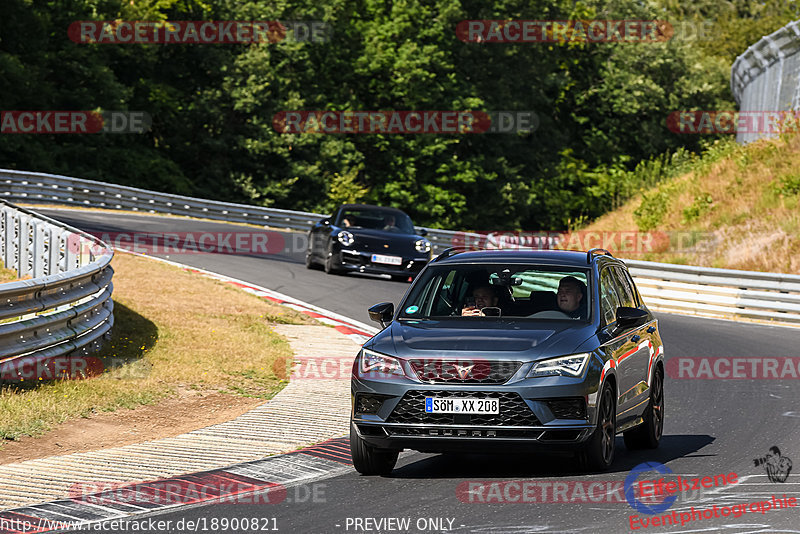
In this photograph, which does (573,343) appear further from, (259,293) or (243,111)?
(243,111)

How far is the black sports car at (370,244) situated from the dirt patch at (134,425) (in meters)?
11.9

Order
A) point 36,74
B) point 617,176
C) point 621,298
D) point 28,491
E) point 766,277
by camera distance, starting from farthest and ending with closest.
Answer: point 617,176
point 36,74
point 766,277
point 621,298
point 28,491

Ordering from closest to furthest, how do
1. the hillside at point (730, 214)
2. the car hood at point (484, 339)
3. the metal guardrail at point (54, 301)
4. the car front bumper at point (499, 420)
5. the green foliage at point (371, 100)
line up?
the car front bumper at point (499, 420), the car hood at point (484, 339), the metal guardrail at point (54, 301), the hillside at point (730, 214), the green foliage at point (371, 100)

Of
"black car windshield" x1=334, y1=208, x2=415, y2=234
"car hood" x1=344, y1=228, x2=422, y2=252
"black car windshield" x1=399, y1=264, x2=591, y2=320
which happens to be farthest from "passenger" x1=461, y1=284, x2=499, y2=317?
"black car windshield" x1=334, y1=208, x2=415, y2=234

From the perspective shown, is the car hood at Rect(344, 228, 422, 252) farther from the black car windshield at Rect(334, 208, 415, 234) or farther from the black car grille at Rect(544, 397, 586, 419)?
the black car grille at Rect(544, 397, 586, 419)

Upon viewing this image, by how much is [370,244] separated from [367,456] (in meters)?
15.9

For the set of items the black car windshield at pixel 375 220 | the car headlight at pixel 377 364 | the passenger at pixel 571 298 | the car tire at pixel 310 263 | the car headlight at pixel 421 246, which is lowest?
the car tire at pixel 310 263

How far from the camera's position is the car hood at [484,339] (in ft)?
26.5

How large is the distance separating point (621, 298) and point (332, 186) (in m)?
46.0

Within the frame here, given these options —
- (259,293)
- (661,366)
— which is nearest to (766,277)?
(259,293)

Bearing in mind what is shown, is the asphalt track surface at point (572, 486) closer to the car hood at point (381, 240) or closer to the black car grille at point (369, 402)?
the black car grille at point (369, 402)

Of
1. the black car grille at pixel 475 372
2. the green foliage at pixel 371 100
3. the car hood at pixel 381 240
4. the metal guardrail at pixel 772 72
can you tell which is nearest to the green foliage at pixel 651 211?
the metal guardrail at pixel 772 72

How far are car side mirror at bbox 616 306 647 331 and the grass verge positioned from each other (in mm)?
4707

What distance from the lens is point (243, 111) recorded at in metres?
55.8
